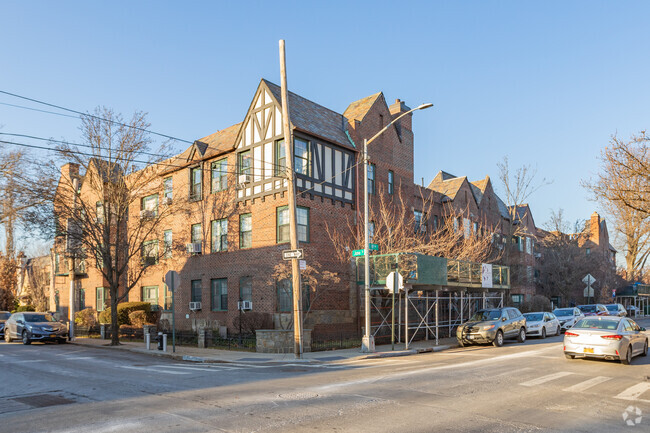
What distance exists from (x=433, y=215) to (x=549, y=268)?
20527 millimetres

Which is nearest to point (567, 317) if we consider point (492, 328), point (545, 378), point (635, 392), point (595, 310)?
point (595, 310)

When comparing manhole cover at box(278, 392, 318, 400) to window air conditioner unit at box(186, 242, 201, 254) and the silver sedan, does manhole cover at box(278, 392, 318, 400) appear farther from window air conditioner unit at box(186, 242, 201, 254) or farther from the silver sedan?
window air conditioner unit at box(186, 242, 201, 254)

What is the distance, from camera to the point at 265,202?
2623cm

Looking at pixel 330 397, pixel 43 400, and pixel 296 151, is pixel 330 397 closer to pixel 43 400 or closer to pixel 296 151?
pixel 43 400

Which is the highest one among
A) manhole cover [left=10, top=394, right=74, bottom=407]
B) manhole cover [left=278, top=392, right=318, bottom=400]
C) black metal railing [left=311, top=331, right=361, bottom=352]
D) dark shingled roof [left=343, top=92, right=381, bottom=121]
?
dark shingled roof [left=343, top=92, right=381, bottom=121]

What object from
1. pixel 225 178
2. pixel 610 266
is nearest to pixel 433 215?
pixel 225 178

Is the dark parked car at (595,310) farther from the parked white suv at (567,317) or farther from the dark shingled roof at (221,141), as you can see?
the dark shingled roof at (221,141)

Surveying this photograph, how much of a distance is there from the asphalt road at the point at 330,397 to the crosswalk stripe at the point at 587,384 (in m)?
0.02

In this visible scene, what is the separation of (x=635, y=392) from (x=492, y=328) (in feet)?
39.4

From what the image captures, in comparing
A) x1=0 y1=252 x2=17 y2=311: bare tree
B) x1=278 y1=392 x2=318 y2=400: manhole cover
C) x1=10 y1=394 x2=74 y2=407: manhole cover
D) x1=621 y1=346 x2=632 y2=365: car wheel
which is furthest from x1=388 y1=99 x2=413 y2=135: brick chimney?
x1=0 y1=252 x2=17 y2=311: bare tree

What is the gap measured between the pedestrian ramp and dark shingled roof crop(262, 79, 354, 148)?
16.0 metres

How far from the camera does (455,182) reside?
41.6 metres

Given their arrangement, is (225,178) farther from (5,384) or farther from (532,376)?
Result: (532,376)

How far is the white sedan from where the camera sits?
27.1 meters
